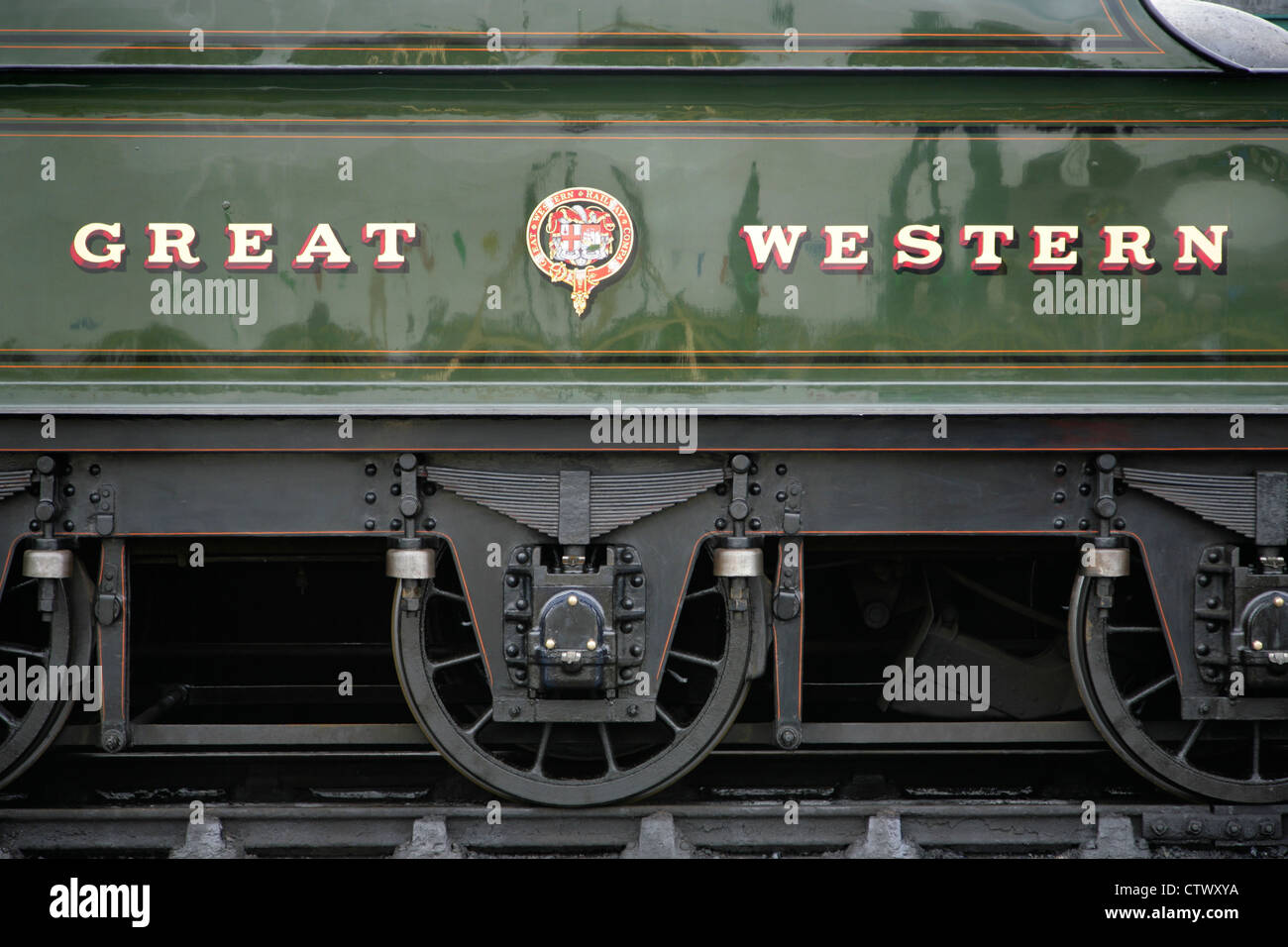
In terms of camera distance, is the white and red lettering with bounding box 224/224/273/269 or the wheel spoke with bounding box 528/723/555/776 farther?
the wheel spoke with bounding box 528/723/555/776

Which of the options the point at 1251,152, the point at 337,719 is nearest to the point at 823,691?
the point at 337,719

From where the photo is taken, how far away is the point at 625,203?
3461mm

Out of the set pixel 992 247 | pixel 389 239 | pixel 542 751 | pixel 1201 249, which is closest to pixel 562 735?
pixel 542 751

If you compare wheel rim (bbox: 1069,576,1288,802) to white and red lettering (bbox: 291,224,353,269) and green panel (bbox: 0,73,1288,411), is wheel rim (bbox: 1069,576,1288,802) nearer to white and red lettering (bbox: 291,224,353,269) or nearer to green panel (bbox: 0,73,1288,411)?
green panel (bbox: 0,73,1288,411)

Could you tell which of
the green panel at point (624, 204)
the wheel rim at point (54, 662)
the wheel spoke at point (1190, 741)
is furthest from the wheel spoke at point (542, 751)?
the wheel spoke at point (1190, 741)

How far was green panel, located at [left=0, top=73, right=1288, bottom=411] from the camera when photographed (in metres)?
3.45

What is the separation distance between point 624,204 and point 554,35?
1.98 feet

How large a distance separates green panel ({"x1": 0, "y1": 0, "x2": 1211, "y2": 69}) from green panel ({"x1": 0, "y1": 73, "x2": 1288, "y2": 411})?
3.3 inches

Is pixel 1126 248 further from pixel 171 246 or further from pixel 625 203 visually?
pixel 171 246

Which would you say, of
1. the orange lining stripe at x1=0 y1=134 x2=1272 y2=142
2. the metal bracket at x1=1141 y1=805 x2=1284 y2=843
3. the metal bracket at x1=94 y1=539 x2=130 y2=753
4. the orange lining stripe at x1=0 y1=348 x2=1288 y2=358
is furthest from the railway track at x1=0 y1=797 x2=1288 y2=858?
the orange lining stripe at x1=0 y1=134 x2=1272 y2=142

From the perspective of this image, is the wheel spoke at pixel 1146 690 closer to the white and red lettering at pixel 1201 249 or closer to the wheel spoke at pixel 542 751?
the white and red lettering at pixel 1201 249

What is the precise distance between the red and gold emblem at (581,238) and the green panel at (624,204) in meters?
0.05

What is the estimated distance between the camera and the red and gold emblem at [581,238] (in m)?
3.45

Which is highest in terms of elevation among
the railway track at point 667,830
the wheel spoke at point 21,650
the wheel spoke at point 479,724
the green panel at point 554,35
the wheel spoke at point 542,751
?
the green panel at point 554,35
